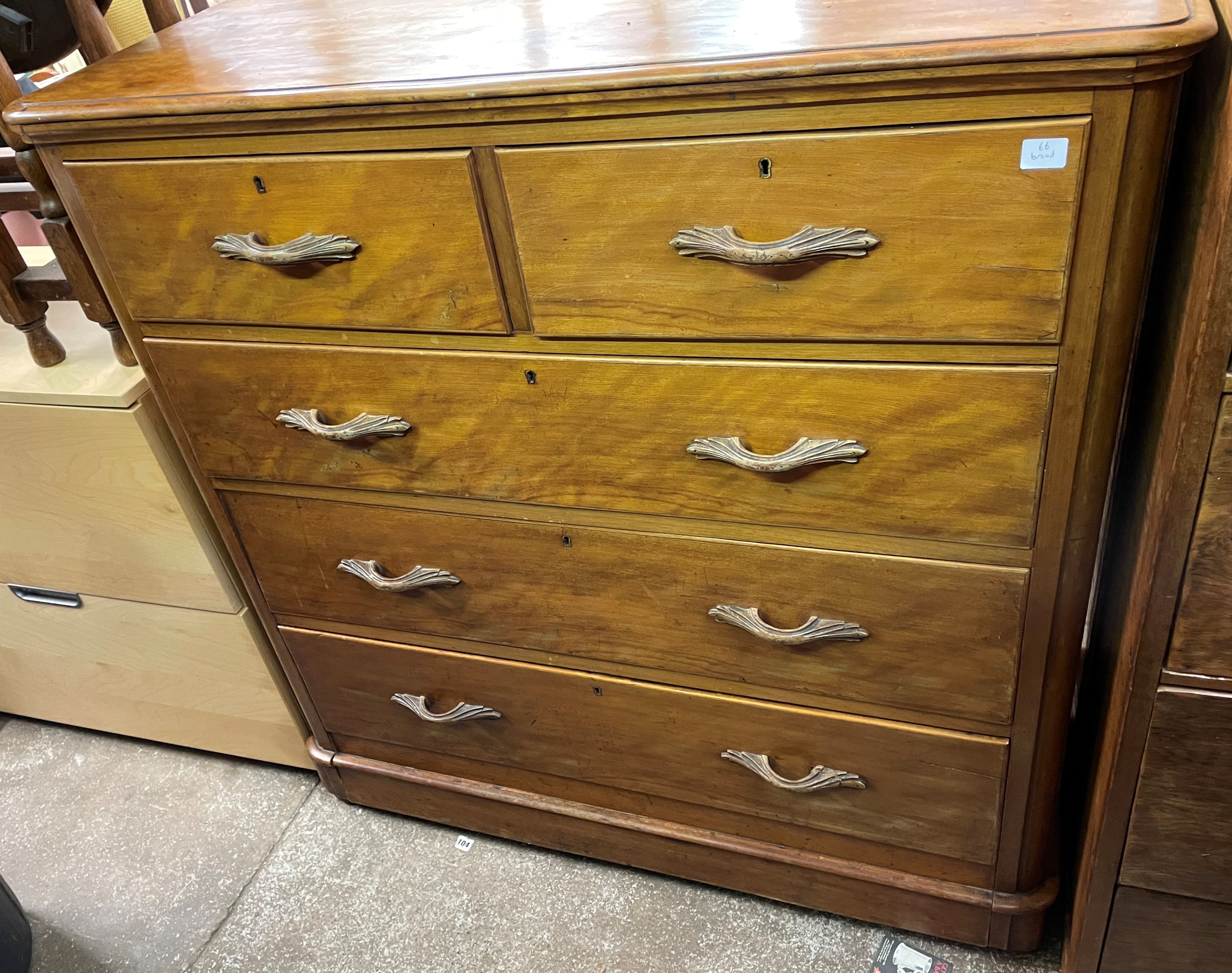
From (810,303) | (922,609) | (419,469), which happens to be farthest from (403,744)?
(810,303)

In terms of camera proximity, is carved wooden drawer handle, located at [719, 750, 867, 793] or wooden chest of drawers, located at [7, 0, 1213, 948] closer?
wooden chest of drawers, located at [7, 0, 1213, 948]

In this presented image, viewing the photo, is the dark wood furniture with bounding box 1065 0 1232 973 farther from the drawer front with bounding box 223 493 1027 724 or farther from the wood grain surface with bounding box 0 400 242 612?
the wood grain surface with bounding box 0 400 242 612

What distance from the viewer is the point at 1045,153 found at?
69cm

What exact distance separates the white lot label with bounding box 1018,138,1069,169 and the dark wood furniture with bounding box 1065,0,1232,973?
97mm

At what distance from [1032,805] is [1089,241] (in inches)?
24.6

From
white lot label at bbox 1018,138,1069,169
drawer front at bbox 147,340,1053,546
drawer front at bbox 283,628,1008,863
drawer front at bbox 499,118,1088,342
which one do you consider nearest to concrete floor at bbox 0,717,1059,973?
drawer front at bbox 283,628,1008,863

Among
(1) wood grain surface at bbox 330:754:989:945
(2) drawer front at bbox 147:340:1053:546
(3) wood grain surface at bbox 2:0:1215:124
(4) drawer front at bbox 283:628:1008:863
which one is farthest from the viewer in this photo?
(1) wood grain surface at bbox 330:754:989:945

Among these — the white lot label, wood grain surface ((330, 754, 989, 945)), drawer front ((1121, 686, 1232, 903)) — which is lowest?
wood grain surface ((330, 754, 989, 945))

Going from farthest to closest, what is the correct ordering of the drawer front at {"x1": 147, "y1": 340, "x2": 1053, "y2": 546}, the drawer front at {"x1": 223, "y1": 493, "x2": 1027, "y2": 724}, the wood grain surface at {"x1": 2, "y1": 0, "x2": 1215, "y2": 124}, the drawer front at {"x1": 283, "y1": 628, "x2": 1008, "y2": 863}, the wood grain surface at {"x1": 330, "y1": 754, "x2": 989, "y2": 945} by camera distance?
the wood grain surface at {"x1": 330, "y1": 754, "x2": 989, "y2": 945} → the drawer front at {"x1": 283, "y1": 628, "x2": 1008, "y2": 863} → the drawer front at {"x1": 223, "y1": 493, "x2": 1027, "y2": 724} → the drawer front at {"x1": 147, "y1": 340, "x2": 1053, "y2": 546} → the wood grain surface at {"x1": 2, "y1": 0, "x2": 1215, "y2": 124}

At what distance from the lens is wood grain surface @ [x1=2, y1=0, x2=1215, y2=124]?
2.18 feet

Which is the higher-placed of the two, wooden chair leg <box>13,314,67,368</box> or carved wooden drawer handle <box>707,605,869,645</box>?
wooden chair leg <box>13,314,67,368</box>

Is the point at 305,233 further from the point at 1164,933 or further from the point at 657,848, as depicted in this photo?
the point at 1164,933

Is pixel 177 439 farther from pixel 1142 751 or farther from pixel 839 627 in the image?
pixel 1142 751

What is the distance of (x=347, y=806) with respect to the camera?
59.9 inches
